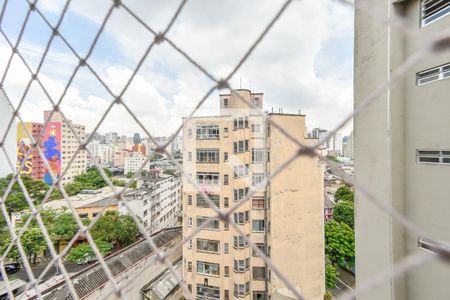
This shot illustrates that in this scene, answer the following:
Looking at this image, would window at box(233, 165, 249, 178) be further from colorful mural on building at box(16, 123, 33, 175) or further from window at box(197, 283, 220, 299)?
colorful mural on building at box(16, 123, 33, 175)

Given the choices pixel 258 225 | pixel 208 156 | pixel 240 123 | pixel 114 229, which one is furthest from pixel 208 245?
pixel 114 229

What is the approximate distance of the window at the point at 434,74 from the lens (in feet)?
3.19

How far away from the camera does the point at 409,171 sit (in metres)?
1.11

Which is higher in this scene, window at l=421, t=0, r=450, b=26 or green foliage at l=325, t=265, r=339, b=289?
window at l=421, t=0, r=450, b=26

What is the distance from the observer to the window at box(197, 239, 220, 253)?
147 inches

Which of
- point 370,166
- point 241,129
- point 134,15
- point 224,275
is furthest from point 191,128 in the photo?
point 134,15

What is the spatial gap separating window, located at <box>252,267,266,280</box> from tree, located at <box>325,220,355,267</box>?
185 centimetres

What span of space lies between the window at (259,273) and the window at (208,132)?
6.66 ft

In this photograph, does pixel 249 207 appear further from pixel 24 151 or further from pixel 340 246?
pixel 24 151

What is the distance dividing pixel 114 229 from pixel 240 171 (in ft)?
12.4

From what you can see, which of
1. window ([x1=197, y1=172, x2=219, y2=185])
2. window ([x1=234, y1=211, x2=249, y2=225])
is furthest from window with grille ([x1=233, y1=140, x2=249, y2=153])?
window ([x1=234, y1=211, x2=249, y2=225])

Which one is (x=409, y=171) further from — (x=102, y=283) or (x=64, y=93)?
(x=102, y=283)

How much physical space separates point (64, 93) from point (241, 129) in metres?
3.01

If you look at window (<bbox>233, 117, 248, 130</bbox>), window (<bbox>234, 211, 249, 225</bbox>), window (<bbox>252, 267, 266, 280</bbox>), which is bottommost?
window (<bbox>252, 267, 266, 280</bbox>)
